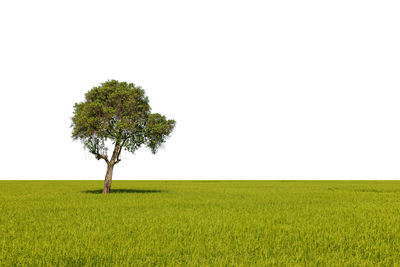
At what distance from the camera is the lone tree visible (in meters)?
33.2

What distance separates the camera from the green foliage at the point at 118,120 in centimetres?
3315

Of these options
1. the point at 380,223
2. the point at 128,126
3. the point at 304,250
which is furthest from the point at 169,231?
the point at 128,126

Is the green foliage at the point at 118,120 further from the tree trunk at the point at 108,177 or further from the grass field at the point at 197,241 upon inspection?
the grass field at the point at 197,241

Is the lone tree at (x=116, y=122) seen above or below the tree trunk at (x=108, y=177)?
above

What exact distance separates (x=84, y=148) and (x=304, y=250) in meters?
29.4

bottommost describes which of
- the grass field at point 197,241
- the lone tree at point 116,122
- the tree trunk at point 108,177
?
the grass field at point 197,241

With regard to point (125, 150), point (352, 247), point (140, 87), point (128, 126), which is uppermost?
point (140, 87)

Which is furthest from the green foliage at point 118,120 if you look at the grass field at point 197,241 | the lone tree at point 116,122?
the grass field at point 197,241

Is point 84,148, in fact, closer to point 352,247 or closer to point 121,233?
point 121,233

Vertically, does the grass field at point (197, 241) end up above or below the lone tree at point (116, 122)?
below

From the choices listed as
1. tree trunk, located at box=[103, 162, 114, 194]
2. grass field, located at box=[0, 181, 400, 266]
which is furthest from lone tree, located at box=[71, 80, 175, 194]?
grass field, located at box=[0, 181, 400, 266]

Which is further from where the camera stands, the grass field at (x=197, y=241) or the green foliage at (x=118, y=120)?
the green foliage at (x=118, y=120)

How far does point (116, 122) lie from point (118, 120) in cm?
32

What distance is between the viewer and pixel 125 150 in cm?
3447
